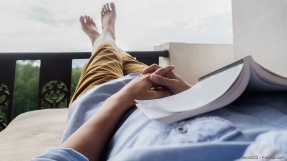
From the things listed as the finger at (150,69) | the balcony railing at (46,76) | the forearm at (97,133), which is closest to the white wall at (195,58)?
the balcony railing at (46,76)

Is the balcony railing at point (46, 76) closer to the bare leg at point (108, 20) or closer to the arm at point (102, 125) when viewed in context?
the bare leg at point (108, 20)

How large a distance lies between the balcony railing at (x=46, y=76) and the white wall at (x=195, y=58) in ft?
1.80

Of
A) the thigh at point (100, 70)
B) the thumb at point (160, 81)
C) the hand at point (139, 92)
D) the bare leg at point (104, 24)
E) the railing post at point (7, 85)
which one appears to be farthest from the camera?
the bare leg at point (104, 24)

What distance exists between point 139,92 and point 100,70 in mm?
284

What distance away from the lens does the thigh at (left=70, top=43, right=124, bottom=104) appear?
75 cm

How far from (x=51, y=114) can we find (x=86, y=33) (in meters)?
0.70

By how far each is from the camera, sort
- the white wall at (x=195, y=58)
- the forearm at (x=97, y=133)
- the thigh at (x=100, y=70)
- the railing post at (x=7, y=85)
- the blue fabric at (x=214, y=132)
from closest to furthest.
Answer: the blue fabric at (x=214, y=132), the forearm at (x=97, y=133), the thigh at (x=100, y=70), the railing post at (x=7, y=85), the white wall at (x=195, y=58)

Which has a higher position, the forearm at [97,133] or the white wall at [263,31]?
the white wall at [263,31]

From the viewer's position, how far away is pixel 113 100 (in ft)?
1.65

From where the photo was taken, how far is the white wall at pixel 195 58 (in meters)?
1.39

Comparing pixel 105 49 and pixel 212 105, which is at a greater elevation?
pixel 105 49

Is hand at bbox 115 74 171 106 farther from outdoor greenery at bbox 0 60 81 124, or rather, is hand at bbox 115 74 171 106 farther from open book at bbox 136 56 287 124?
outdoor greenery at bbox 0 60 81 124

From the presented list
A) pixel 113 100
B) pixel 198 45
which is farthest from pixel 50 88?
pixel 198 45

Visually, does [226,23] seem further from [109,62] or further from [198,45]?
[109,62]
